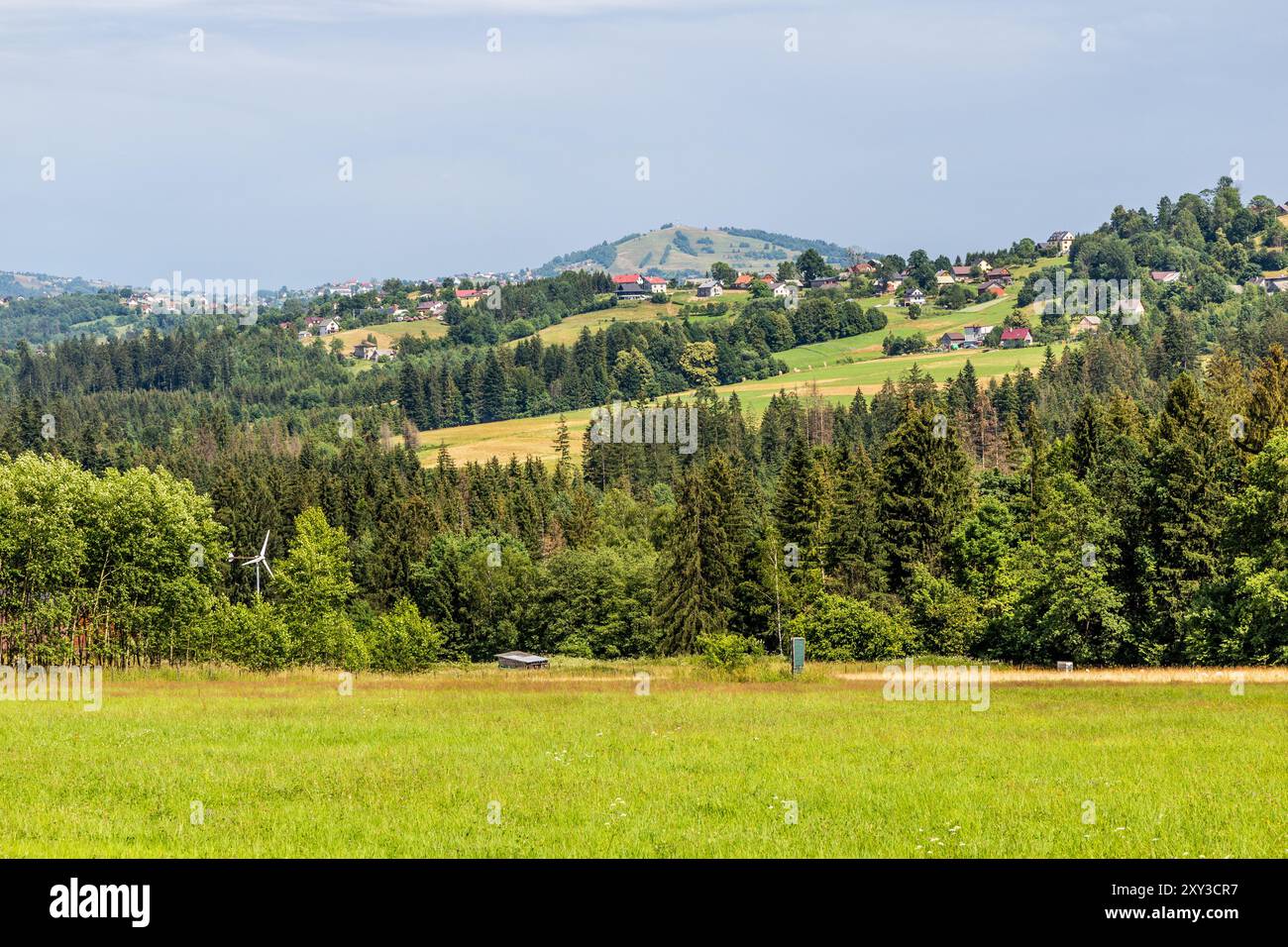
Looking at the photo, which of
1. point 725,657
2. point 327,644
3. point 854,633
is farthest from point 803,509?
point 725,657

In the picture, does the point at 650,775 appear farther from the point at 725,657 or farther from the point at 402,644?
the point at 402,644

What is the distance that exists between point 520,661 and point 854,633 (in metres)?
29.5

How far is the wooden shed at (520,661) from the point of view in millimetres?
99125

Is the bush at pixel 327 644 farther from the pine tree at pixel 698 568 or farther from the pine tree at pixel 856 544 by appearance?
the pine tree at pixel 856 544

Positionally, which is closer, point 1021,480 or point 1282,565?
point 1282,565

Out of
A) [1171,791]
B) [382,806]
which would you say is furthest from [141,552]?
[1171,791]

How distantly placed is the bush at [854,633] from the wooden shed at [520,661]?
76.1 feet

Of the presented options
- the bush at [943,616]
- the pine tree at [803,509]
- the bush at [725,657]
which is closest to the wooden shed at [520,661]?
the pine tree at [803,509]

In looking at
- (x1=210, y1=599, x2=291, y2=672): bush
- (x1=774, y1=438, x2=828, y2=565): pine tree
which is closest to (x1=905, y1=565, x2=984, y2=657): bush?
(x1=774, y1=438, x2=828, y2=565): pine tree

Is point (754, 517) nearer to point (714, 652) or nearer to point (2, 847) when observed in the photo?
point (714, 652)

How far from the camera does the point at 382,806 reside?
2492 cm
